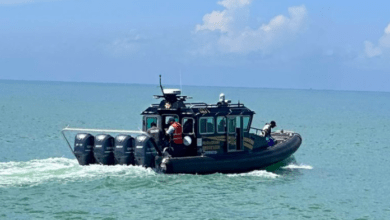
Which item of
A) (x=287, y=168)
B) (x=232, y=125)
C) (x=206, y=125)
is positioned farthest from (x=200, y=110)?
(x=287, y=168)

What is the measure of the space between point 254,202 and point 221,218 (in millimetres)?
2767

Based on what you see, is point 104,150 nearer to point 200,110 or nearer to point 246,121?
point 200,110

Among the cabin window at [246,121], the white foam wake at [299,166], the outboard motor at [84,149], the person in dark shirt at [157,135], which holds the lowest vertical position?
the white foam wake at [299,166]

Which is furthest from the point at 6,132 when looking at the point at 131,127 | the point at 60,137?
the point at 131,127

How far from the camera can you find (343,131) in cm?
6550

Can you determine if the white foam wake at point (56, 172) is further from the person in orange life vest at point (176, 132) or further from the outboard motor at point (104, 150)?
the person in orange life vest at point (176, 132)

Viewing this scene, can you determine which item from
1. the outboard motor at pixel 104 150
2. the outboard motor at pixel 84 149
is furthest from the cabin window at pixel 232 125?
the outboard motor at pixel 84 149

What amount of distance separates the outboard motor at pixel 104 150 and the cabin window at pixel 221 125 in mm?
4392

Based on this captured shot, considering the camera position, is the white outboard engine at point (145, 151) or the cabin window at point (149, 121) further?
the cabin window at point (149, 121)

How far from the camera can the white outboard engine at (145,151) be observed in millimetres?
26141

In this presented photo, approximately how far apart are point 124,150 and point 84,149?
1823 millimetres

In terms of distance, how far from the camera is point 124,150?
26422 mm

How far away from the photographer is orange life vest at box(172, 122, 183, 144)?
27.3 metres

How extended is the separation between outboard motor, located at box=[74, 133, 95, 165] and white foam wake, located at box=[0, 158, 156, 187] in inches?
13.2
